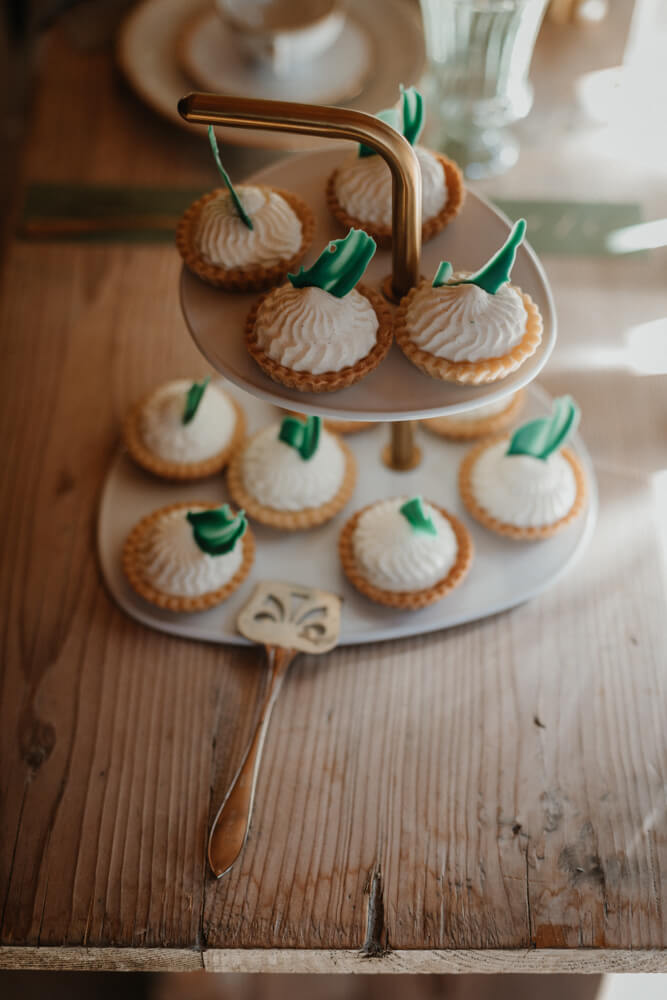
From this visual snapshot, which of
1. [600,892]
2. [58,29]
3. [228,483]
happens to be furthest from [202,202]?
[58,29]

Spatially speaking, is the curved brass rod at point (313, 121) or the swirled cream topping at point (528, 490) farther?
the swirled cream topping at point (528, 490)

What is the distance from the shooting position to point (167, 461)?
3.94ft

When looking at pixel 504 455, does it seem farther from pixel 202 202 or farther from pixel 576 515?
pixel 202 202

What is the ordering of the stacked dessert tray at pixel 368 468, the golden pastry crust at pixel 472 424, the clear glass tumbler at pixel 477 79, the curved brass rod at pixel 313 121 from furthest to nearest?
the clear glass tumbler at pixel 477 79, the golden pastry crust at pixel 472 424, the stacked dessert tray at pixel 368 468, the curved brass rod at pixel 313 121

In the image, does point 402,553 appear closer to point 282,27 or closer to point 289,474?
point 289,474

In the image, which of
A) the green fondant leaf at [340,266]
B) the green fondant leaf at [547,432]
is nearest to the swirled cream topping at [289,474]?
the green fondant leaf at [547,432]

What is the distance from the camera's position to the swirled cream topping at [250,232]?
0.92 metres

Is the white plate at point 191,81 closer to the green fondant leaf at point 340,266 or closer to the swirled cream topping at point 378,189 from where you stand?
the swirled cream topping at point 378,189

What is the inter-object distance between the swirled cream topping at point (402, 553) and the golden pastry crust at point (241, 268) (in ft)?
1.05

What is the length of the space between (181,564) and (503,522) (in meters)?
0.40

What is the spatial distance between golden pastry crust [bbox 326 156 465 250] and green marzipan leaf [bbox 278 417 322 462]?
23 centimetres

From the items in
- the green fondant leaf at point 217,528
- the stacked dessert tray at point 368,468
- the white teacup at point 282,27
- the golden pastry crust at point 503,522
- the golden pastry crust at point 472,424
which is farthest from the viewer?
the white teacup at point 282,27

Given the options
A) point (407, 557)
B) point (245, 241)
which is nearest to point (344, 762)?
point (407, 557)

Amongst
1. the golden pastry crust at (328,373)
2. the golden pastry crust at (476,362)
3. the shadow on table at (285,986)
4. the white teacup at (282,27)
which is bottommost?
the shadow on table at (285,986)
